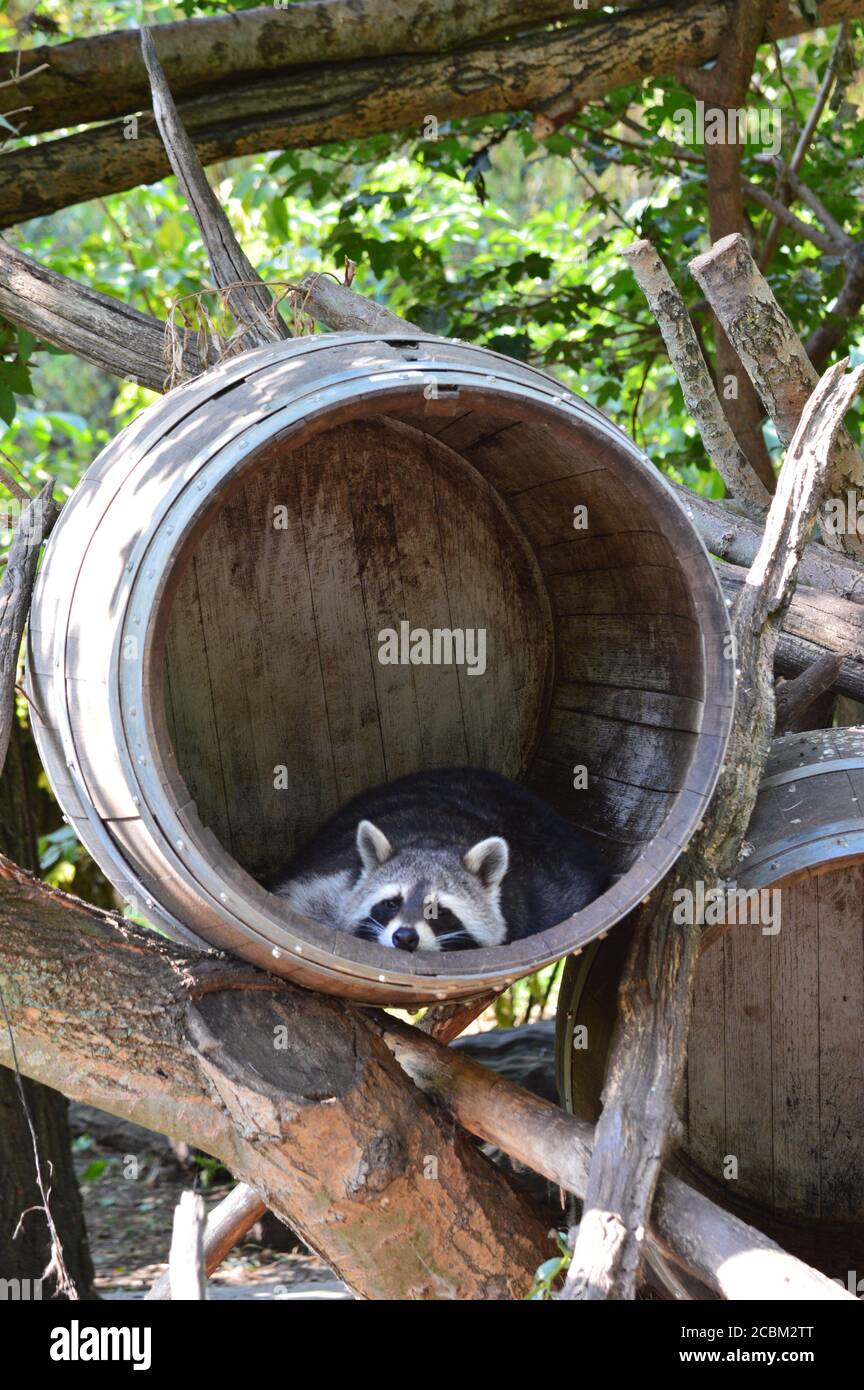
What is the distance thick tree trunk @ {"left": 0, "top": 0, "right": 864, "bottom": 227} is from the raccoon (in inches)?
108

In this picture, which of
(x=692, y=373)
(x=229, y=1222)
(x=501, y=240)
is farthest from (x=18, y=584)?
(x=501, y=240)

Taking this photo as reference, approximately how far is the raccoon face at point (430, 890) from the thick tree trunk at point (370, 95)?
2847mm

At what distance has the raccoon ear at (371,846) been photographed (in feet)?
12.6

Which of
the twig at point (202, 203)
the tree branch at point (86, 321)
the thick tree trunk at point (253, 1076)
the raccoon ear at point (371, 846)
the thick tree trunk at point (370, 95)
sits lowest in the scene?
the thick tree trunk at point (253, 1076)

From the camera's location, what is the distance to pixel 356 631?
14.3 feet

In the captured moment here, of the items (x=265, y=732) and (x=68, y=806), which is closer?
(x=68, y=806)

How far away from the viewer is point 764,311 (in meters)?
4.16

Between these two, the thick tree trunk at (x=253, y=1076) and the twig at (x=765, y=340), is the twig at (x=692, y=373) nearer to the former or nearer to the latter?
the twig at (x=765, y=340)

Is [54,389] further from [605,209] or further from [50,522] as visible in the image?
[50,522]

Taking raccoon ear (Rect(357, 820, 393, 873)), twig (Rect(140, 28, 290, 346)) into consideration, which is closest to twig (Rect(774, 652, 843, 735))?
raccoon ear (Rect(357, 820, 393, 873))

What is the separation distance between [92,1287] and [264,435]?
3932mm

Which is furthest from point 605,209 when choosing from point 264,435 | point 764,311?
point 264,435
